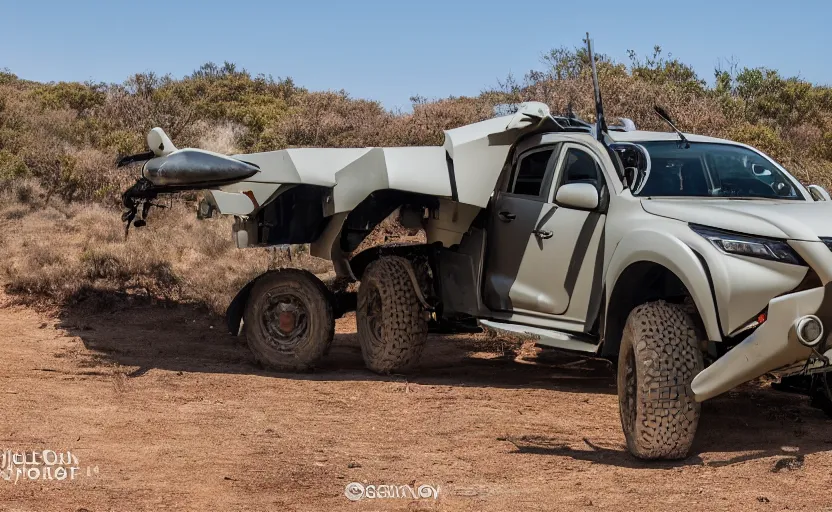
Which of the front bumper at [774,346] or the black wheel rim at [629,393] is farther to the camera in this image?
the black wheel rim at [629,393]

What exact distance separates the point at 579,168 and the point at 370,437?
8.50 ft

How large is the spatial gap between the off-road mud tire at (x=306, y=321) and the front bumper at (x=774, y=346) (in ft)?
14.4

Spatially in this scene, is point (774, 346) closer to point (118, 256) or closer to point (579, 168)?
point (579, 168)

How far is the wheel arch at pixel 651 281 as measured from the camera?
5.91 m

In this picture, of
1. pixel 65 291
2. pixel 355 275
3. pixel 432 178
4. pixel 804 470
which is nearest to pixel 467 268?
pixel 432 178

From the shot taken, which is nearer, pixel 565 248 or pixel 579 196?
pixel 579 196

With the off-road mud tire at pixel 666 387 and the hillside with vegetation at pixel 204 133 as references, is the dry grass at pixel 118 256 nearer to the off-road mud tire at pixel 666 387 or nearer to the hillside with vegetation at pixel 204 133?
the hillside with vegetation at pixel 204 133

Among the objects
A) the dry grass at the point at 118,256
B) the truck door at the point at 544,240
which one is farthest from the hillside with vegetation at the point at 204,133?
the truck door at the point at 544,240

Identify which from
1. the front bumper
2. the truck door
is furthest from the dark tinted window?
the front bumper

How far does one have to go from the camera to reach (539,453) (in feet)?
21.1

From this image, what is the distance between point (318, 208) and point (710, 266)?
4.57m

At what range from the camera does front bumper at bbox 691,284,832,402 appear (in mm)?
5543

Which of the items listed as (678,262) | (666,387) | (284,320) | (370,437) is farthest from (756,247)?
(284,320)

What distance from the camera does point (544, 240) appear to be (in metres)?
7.83
